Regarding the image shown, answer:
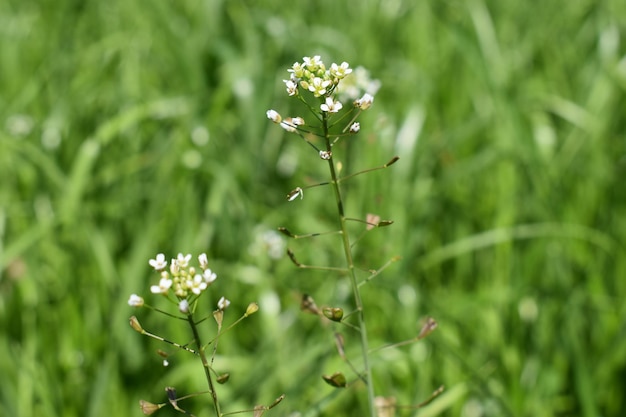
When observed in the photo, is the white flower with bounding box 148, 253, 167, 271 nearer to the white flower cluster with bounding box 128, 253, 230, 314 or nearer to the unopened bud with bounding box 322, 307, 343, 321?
the white flower cluster with bounding box 128, 253, 230, 314

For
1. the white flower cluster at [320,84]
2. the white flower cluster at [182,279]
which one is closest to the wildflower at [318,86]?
the white flower cluster at [320,84]

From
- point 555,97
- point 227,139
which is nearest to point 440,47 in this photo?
point 555,97

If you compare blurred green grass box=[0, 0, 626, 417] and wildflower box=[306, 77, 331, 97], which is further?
blurred green grass box=[0, 0, 626, 417]

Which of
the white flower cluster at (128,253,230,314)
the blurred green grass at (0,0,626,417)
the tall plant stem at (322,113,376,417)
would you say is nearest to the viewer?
the white flower cluster at (128,253,230,314)

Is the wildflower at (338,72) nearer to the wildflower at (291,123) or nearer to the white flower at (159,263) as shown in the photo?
the wildflower at (291,123)

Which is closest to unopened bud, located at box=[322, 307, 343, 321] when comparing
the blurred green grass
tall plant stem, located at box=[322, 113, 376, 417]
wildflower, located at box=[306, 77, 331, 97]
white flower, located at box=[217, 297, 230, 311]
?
tall plant stem, located at box=[322, 113, 376, 417]

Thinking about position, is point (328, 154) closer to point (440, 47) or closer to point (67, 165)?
point (67, 165)

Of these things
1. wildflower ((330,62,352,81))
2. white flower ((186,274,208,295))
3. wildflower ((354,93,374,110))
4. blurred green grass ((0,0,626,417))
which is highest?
blurred green grass ((0,0,626,417))

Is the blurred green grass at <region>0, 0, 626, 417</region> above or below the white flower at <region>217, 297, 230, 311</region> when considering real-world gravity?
above

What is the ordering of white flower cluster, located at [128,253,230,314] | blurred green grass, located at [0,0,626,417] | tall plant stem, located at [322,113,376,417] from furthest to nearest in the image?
blurred green grass, located at [0,0,626,417] → tall plant stem, located at [322,113,376,417] → white flower cluster, located at [128,253,230,314]
